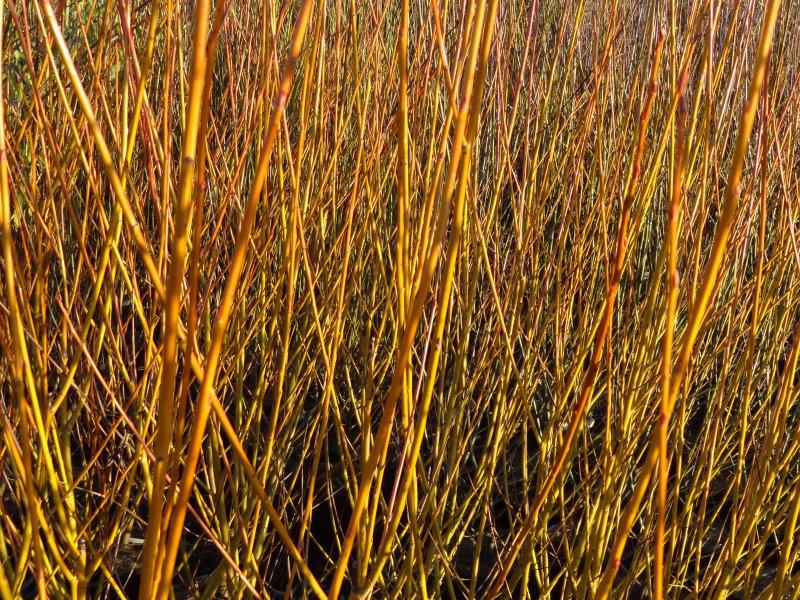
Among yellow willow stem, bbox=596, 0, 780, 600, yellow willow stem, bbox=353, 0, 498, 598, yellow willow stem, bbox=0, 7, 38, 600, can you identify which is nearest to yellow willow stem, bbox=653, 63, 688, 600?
yellow willow stem, bbox=596, 0, 780, 600

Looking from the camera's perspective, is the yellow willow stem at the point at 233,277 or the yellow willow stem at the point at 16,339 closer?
the yellow willow stem at the point at 233,277

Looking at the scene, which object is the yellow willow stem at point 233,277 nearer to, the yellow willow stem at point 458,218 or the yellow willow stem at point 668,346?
the yellow willow stem at point 458,218

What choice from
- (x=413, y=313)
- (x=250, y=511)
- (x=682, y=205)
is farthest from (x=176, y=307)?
(x=682, y=205)

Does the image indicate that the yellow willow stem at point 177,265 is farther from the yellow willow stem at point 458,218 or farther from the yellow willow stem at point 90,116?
the yellow willow stem at point 458,218

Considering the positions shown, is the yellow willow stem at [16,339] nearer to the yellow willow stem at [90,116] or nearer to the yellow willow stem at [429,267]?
the yellow willow stem at [90,116]

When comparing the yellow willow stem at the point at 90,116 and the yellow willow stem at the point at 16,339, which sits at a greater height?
the yellow willow stem at the point at 90,116

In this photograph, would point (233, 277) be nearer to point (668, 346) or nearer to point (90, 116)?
point (90, 116)

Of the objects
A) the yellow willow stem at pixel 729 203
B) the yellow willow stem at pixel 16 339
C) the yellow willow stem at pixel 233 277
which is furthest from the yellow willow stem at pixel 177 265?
the yellow willow stem at pixel 729 203

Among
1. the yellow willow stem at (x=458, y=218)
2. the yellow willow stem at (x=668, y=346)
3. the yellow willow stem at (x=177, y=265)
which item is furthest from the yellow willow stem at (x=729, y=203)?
the yellow willow stem at (x=177, y=265)

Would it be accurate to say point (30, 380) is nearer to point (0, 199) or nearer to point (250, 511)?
point (0, 199)

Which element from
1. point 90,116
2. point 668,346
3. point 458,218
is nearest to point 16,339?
point 90,116

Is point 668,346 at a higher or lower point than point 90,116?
lower

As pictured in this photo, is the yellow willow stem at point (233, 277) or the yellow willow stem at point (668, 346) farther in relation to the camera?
the yellow willow stem at point (668, 346)

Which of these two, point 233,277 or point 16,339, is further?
point 16,339
